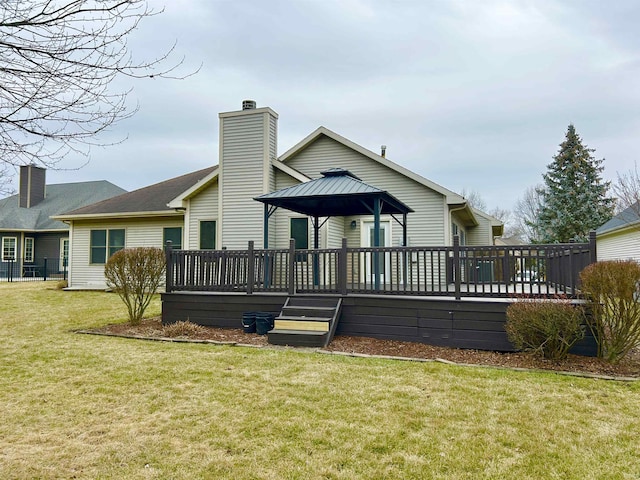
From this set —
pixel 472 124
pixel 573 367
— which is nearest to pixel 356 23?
pixel 573 367

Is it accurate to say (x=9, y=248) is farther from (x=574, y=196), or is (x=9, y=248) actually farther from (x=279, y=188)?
(x=574, y=196)

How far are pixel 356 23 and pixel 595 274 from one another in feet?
20.7

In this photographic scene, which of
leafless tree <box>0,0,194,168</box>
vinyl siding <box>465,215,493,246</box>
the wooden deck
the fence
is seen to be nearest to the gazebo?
the wooden deck

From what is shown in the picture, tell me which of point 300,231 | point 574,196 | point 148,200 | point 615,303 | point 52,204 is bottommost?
point 615,303

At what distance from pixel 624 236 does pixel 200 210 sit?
57.8 feet

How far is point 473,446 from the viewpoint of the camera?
3.23 m

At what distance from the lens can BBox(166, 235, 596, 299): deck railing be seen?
6578mm

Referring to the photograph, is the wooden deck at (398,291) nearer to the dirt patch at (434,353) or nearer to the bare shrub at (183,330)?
the dirt patch at (434,353)

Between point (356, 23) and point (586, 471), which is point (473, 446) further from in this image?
point (356, 23)

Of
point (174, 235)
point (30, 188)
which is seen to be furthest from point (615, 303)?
point (30, 188)

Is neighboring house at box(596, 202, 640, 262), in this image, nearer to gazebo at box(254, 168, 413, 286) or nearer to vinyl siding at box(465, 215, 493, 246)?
vinyl siding at box(465, 215, 493, 246)

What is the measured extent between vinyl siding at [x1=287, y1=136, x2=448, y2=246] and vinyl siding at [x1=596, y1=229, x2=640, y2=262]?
26.3ft

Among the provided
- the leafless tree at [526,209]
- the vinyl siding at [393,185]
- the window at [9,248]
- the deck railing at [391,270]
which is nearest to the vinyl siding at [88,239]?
the vinyl siding at [393,185]

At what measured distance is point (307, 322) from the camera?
7.08 m
